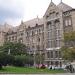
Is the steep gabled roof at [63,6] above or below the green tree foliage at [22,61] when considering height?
above

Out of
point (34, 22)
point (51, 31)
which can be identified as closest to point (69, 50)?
point (51, 31)

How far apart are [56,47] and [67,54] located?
101 feet

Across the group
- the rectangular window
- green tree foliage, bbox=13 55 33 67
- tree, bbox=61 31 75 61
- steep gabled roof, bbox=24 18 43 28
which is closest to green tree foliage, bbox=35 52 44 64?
green tree foliage, bbox=13 55 33 67

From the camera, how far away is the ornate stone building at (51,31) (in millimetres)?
81875

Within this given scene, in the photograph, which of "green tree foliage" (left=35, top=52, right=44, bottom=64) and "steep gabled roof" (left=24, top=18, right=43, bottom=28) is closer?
"green tree foliage" (left=35, top=52, right=44, bottom=64)

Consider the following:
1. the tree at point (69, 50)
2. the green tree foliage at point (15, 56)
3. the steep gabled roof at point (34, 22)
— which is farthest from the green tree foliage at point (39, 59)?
the tree at point (69, 50)

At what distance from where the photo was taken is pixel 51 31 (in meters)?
87.2

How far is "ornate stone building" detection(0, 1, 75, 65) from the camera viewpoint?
269 ft

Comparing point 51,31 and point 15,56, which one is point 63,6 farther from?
point 15,56

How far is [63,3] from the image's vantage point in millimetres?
88875

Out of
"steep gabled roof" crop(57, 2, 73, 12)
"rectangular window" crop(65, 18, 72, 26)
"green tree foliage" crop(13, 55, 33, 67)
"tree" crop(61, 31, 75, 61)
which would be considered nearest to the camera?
"tree" crop(61, 31, 75, 61)

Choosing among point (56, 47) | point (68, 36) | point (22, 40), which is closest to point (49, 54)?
point (56, 47)

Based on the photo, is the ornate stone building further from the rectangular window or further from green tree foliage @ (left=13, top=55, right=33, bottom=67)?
green tree foliage @ (left=13, top=55, right=33, bottom=67)

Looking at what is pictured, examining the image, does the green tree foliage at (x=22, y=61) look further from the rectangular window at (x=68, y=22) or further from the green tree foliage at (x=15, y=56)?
the rectangular window at (x=68, y=22)
